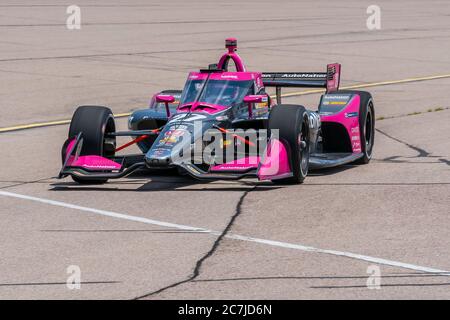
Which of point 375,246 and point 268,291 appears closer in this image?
point 268,291

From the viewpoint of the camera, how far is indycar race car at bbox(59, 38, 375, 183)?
39.0 feet

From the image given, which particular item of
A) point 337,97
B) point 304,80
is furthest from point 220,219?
point 304,80

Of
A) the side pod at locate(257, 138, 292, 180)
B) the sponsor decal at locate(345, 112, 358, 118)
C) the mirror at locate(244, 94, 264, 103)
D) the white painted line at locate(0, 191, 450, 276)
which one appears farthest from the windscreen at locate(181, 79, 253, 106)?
the white painted line at locate(0, 191, 450, 276)

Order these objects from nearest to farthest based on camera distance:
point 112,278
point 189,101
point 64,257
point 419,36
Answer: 1. point 112,278
2. point 64,257
3. point 189,101
4. point 419,36

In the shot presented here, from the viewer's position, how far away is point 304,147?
12.3 metres

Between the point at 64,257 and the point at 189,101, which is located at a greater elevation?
the point at 189,101

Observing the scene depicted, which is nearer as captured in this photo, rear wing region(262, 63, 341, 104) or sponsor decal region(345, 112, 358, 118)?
sponsor decal region(345, 112, 358, 118)

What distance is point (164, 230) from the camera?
998 cm

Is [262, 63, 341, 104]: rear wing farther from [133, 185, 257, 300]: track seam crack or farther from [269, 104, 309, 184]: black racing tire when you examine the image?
[133, 185, 257, 300]: track seam crack

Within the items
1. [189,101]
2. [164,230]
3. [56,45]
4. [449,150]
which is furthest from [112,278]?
[56,45]

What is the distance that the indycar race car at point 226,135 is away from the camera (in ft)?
39.0

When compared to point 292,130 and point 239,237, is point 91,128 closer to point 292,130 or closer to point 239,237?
point 292,130
